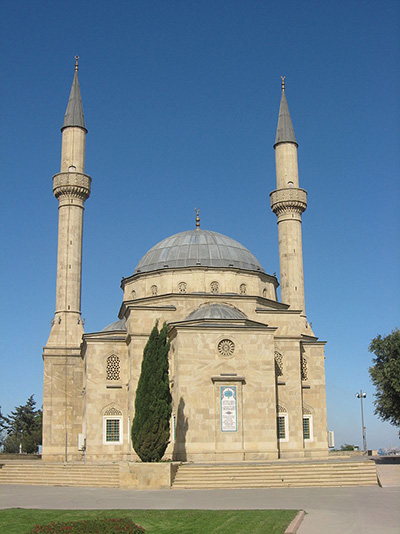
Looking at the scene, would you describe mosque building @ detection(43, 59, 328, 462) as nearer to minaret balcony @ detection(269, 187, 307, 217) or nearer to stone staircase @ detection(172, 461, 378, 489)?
minaret balcony @ detection(269, 187, 307, 217)

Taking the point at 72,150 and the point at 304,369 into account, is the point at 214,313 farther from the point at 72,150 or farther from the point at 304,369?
the point at 72,150

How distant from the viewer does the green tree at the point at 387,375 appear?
87.7 feet

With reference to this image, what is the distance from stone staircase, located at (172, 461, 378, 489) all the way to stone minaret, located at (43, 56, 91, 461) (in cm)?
1313

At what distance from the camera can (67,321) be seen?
33938mm

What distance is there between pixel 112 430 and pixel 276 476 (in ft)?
39.1

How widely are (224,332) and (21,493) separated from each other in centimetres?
1137

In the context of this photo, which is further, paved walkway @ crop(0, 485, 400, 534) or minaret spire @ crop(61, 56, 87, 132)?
minaret spire @ crop(61, 56, 87, 132)

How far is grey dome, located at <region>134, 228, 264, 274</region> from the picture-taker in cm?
3509

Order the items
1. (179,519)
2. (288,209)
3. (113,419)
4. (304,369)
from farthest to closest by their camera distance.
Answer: (288,209)
(304,369)
(113,419)
(179,519)

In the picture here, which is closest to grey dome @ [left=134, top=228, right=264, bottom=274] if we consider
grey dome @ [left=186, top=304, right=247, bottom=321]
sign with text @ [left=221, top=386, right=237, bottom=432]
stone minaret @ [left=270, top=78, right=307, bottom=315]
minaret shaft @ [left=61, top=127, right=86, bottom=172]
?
stone minaret @ [left=270, top=78, right=307, bottom=315]

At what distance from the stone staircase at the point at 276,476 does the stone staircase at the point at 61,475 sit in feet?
8.64

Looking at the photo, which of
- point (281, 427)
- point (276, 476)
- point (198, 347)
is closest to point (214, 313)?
point (198, 347)

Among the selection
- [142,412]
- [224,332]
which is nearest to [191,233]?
[224,332]

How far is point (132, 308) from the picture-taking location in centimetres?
3039
